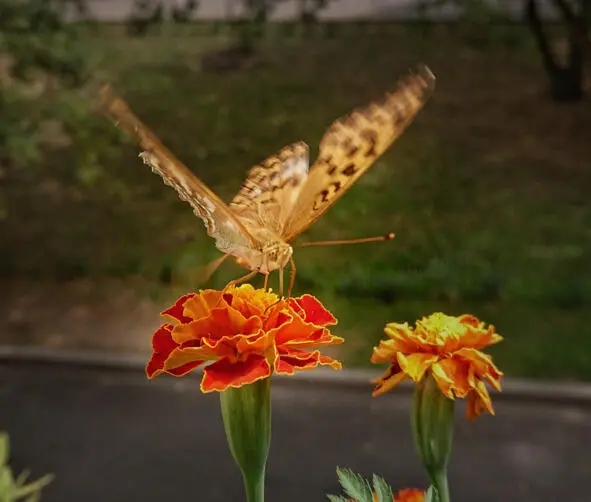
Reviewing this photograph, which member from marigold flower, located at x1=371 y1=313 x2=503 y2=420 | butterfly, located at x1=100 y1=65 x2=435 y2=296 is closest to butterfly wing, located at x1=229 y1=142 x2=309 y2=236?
butterfly, located at x1=100 y1=65 x2=435 y2=296

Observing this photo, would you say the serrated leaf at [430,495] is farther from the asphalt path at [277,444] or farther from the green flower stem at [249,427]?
the asphalt path at [277,444]

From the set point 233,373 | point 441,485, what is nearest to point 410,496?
point 441,485

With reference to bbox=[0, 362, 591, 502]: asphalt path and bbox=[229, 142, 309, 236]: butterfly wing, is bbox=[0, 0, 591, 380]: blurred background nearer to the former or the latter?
bbox=[0, 362, 591, 502]: asphalt path

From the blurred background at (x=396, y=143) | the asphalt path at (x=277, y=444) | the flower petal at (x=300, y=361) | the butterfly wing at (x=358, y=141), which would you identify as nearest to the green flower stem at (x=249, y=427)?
the flower petal at (x=300, y=361)

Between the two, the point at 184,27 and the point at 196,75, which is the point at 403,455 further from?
the point at 184,27

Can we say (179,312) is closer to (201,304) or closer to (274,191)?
(201,304)

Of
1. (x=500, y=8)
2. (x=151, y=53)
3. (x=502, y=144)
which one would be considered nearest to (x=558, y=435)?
(x=502, y=144)
